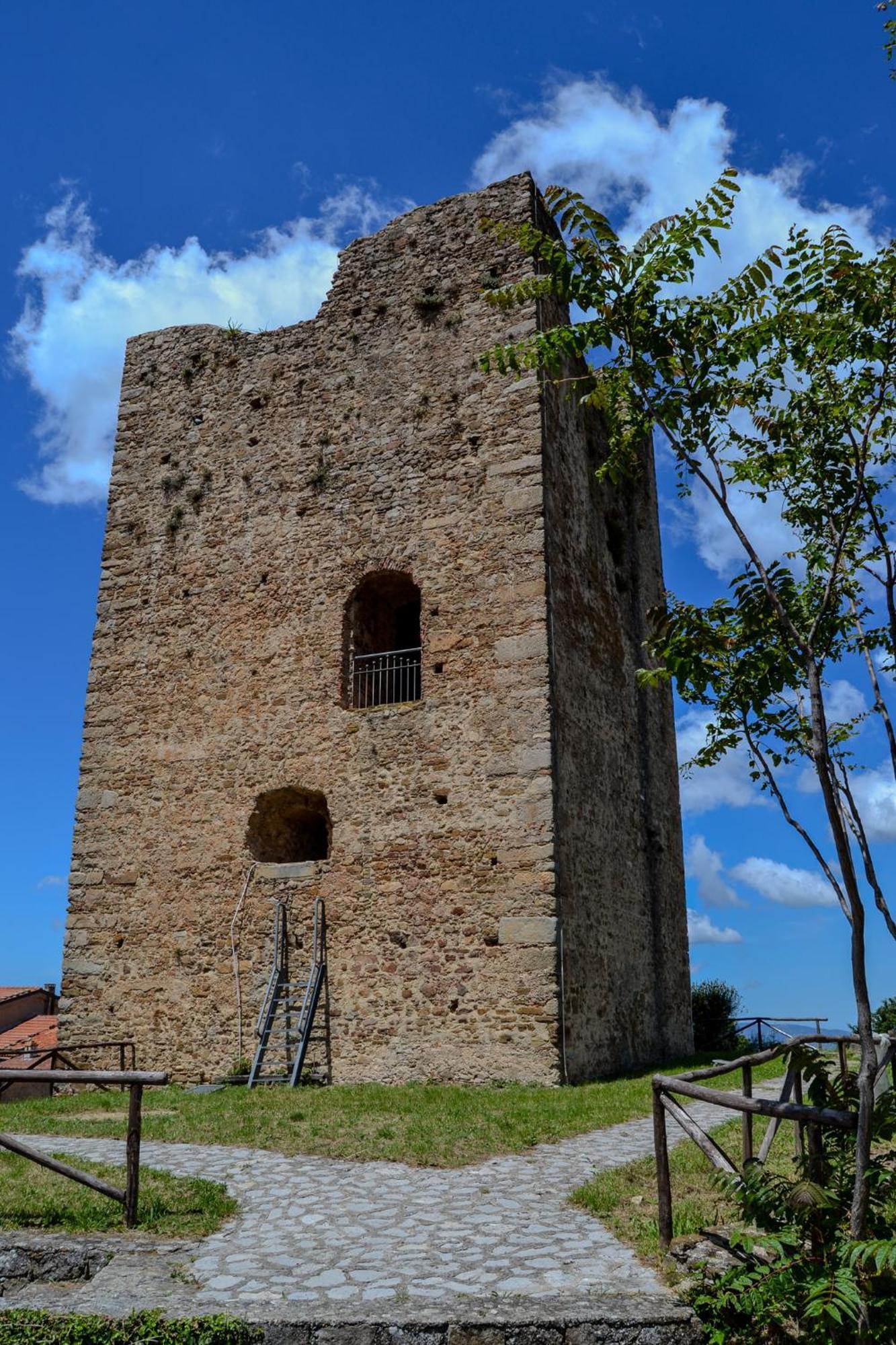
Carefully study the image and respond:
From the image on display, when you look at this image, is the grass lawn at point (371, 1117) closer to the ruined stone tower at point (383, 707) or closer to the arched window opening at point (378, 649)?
the ruined stone tower at point (383, 707)

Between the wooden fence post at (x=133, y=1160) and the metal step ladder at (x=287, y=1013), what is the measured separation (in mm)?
5058

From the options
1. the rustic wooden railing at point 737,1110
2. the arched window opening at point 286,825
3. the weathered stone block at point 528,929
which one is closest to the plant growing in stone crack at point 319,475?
the arched window opening at point 286,825

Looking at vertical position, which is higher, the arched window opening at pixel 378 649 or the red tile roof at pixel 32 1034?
the arched window opening at pixel 378 649

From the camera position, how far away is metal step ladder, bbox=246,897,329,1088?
1030 cm

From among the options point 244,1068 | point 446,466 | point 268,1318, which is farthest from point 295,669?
point 268,1318

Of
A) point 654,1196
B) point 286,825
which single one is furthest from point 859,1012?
point 286,825

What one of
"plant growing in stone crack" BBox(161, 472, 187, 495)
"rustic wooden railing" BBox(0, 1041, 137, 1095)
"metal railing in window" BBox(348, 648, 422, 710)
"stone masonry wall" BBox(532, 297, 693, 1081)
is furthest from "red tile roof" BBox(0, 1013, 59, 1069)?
"stone masonry wall" BBox(532, 297, 693, 1081)

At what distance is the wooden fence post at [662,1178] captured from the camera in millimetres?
4625

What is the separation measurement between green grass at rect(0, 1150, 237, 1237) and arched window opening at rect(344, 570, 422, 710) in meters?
6.01

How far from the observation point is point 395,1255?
470cm

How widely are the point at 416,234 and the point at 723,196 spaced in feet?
29.0

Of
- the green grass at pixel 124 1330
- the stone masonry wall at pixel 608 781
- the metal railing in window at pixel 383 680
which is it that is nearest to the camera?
the green grass at pixel 124 1330

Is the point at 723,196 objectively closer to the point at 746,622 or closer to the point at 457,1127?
the point at 746,622

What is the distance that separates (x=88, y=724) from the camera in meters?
13.0
